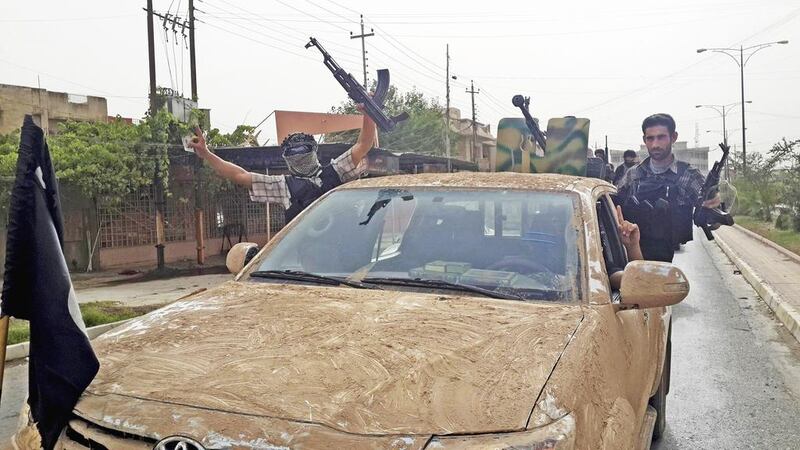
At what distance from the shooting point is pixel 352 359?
6.81 ft

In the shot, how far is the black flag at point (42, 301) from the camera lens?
202cm

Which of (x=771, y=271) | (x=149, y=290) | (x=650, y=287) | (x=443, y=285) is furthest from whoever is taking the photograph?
(x=149, y=290)

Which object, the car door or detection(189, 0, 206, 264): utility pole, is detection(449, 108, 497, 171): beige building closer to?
detection(189, 0, 206, 264): utility pole

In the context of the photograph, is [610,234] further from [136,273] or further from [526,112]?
[136,273]

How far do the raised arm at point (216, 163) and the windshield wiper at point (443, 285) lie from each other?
3.07m

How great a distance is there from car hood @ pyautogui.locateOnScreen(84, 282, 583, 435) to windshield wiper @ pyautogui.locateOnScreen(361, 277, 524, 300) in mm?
83

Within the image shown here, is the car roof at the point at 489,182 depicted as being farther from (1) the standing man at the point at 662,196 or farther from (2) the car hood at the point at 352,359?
Answer: (1) the standing man at the point at 662,196

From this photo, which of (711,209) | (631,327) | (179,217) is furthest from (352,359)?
(179,217)

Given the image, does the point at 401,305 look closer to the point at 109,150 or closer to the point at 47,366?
the point at 47,366

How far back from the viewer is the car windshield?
9.26ft

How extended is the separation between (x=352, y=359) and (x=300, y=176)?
4470 millimetres

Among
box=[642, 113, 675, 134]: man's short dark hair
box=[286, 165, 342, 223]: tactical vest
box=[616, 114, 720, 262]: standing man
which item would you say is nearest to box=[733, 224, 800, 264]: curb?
box=[616, 114, 720, 262]: standing man

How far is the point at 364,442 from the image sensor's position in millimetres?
1684

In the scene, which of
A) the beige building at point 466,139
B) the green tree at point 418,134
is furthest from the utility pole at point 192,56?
the beige building at point 466,139
